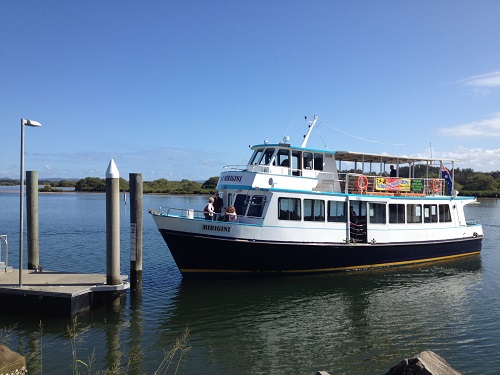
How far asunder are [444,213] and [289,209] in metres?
9.57

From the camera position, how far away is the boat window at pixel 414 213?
1969 cm

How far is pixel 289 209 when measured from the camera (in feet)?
53.8

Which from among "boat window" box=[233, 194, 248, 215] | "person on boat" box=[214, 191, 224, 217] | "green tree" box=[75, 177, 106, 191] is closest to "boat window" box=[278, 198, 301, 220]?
"boat window" box=[233, 194, 248, 215]

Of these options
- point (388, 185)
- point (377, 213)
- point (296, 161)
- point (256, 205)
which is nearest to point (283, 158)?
point (296, 161)

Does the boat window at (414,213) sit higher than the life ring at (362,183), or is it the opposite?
the life ring at (362,183)

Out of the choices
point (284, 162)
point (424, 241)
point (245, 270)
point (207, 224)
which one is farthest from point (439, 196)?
point (207, 224)

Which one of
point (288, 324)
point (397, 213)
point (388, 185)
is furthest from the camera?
point (388, 185)

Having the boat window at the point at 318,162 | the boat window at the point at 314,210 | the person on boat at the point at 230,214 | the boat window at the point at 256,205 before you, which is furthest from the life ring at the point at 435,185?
the person on boat at the point at 230,214

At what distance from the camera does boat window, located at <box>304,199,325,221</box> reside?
1678 cm

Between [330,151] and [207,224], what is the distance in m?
6.73

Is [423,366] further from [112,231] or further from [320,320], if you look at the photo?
[112,231]

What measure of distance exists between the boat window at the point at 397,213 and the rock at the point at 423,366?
1340cm

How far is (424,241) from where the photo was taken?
792 inches

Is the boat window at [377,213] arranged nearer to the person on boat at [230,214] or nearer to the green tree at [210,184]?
the person on boat at [230,214]
